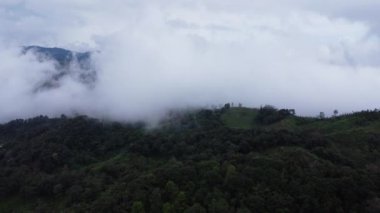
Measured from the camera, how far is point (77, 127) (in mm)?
169000

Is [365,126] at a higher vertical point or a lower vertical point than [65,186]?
higher

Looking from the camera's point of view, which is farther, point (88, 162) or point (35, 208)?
point (88, 162)

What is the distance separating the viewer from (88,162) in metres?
151

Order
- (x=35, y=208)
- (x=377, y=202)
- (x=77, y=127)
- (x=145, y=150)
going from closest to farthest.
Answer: (x=377, y=202) → (x=35, y=208) → (x=145, y=150) → (x=77, y=127)

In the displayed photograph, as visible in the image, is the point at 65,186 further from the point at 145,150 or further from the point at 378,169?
the point at 378,169

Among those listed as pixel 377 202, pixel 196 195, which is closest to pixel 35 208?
pixel 196 195

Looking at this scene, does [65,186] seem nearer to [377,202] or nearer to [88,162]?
[88,162]

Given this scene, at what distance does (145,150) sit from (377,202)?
69.5 m

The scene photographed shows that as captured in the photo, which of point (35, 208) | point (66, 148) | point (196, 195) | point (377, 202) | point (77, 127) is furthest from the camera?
Answer: point (77, 127)

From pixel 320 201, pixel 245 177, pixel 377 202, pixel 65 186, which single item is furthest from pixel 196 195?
pixel 65 186

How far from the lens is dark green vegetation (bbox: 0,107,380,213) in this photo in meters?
97.7

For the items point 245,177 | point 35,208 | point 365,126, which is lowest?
point 35,208

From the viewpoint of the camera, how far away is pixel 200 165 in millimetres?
113062

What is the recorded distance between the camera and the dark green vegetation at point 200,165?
97.7 metres
